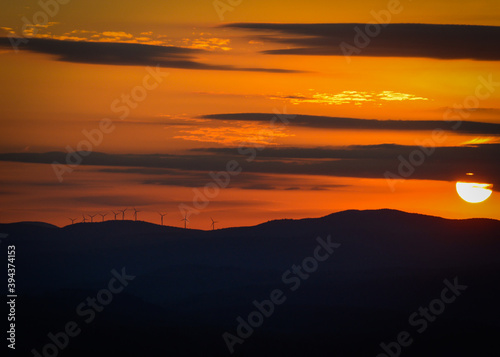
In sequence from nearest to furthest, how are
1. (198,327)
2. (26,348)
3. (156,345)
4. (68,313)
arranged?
(26,348)
(156,345)
(68,313)
(198,327)

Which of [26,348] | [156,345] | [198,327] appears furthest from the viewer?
[198,327]

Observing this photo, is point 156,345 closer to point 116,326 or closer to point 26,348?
point 116,326

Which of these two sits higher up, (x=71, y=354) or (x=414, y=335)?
(x=414, y=335)

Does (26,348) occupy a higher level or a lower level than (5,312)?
lower

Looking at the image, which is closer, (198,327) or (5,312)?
(5,312)

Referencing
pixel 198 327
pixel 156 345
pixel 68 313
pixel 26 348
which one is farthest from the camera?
pixel 198 327

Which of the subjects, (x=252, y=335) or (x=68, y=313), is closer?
(x=68, y=313)

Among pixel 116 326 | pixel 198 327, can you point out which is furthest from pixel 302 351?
pixel 116 326

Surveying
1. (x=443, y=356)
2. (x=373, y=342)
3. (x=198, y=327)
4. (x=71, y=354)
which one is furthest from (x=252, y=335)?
(x=71, y=354)

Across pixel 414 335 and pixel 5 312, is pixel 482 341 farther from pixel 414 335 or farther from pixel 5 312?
pixel 5 312
